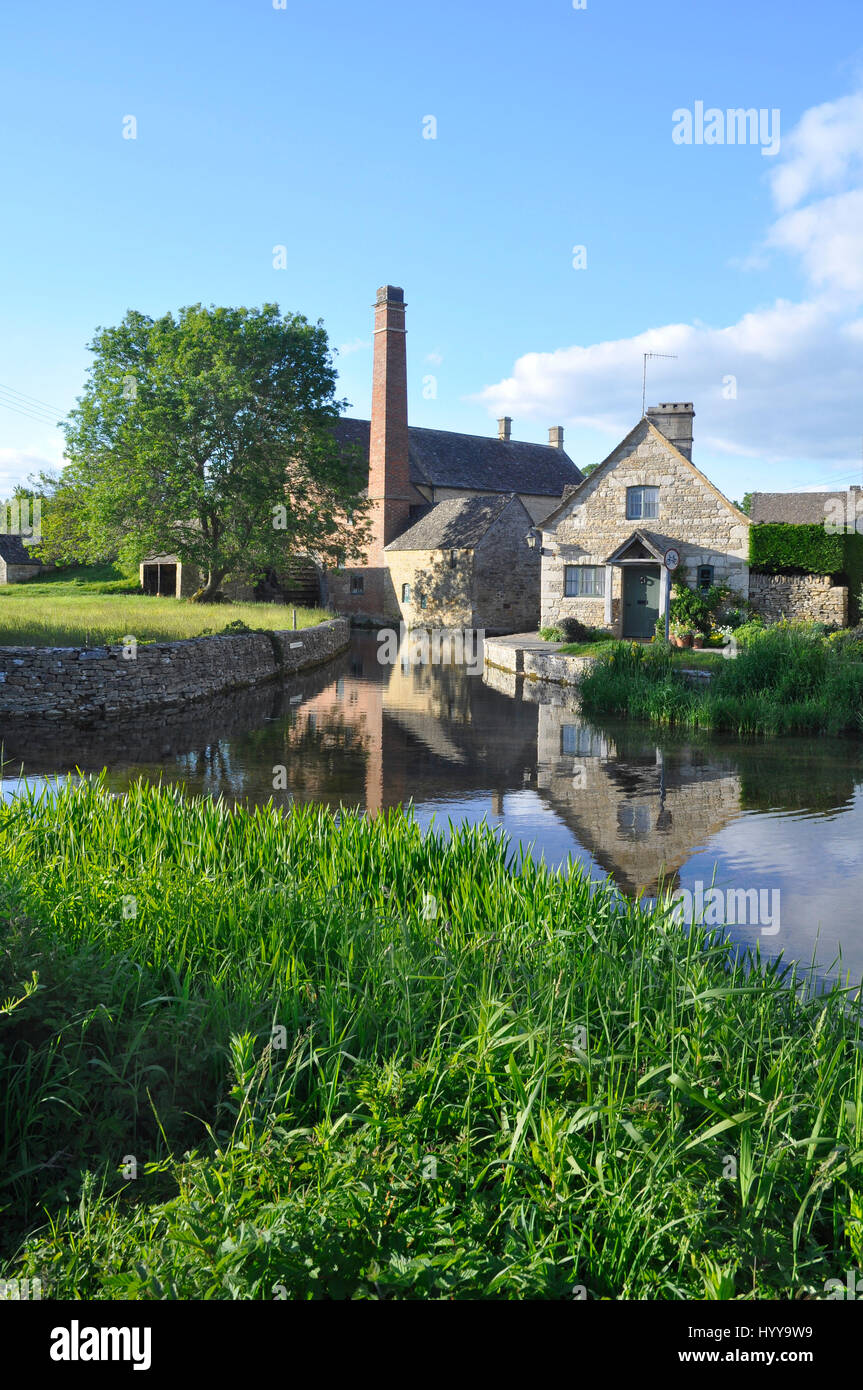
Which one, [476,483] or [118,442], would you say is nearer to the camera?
[118,442]

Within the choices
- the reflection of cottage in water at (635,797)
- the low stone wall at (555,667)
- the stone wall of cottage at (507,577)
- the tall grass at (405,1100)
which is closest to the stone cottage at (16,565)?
the stone wall of cottage at (507,577)

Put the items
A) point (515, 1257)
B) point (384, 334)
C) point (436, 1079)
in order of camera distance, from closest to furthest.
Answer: point (515, 1257)
point (436, 1079)
point (384, 334)

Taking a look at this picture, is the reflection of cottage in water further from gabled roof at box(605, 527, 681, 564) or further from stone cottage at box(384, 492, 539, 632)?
stone cottage at box(384, 492, 539, 632)

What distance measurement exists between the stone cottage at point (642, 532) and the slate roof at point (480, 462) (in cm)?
1786

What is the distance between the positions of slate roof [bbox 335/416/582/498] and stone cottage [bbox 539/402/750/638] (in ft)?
58.6

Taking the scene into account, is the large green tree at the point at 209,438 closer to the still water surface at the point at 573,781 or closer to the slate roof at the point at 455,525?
the slate roof at the point at 455,525

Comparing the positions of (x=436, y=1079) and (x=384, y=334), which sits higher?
(x=384, y=334)

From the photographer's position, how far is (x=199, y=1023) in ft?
14.9

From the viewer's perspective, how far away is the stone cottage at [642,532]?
31.1 meters

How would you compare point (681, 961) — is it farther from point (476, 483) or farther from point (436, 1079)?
point (476, 483)

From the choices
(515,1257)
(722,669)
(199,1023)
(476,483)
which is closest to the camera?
(515,1257)

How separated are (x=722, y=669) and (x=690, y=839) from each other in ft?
30.6

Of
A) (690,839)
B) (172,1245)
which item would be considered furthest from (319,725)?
(172,1245)

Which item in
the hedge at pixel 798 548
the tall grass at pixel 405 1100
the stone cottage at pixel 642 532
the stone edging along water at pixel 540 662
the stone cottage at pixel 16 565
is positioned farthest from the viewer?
the stone cottage at pixel 16 565
